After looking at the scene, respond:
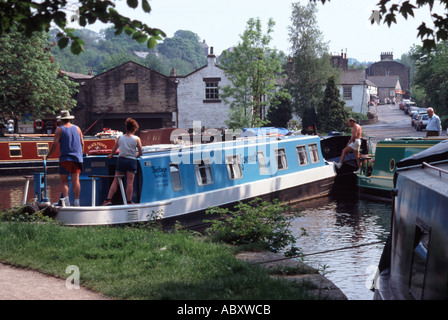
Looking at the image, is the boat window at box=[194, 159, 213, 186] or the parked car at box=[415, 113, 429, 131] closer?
the boat window at box=[194, 159, 213, 186]

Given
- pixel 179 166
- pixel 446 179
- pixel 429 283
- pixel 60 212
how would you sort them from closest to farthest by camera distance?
pixel 429 283
pixel 446 179
pixel 60 212
pixel 179 166

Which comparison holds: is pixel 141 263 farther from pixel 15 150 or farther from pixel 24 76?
pixel 24 76

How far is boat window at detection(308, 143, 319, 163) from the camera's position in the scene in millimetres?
20242

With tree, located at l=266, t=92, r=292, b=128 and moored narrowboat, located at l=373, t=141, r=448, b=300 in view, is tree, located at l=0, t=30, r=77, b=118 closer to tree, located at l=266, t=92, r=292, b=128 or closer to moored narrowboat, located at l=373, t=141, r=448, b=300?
tree, located at l=266, t=92, r=292, b=128

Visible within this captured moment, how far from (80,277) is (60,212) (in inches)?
175

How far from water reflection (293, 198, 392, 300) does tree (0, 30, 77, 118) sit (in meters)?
18.9

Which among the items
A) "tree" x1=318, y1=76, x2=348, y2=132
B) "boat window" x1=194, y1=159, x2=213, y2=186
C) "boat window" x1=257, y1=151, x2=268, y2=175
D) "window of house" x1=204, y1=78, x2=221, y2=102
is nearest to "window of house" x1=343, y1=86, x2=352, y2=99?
"tree" x1=318, y1=76, x2=348, y2=132

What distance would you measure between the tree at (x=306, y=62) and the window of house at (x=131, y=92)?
17.9 m

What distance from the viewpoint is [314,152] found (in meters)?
20.5

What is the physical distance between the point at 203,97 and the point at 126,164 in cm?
3510

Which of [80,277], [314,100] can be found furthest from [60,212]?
[314,100]

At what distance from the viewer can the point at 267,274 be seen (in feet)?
23.6

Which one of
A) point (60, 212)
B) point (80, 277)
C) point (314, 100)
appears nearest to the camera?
point (80, 277)
